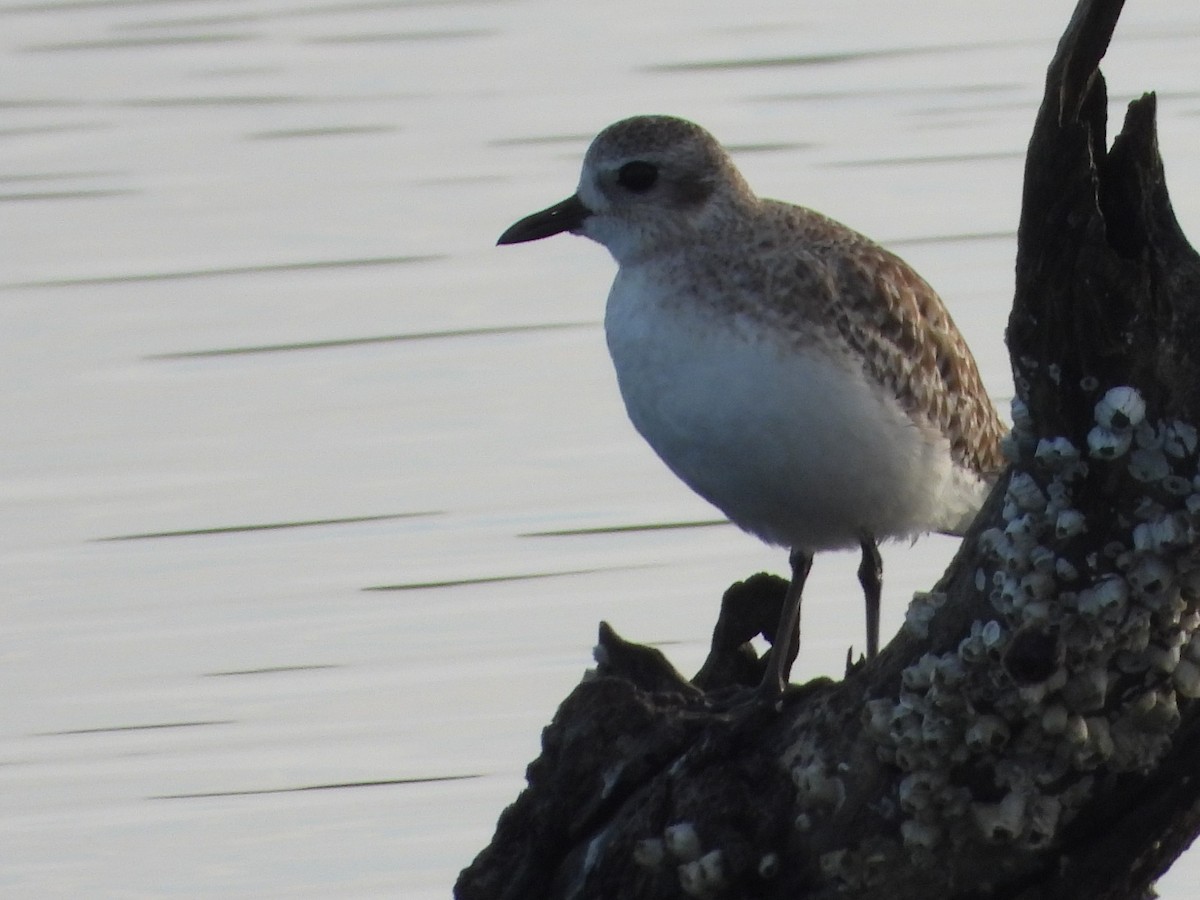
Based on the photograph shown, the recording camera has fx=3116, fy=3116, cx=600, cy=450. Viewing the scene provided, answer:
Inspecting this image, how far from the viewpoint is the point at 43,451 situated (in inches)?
504

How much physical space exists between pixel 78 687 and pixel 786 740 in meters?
4.06

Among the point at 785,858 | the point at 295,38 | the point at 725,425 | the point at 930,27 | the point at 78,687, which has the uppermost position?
the point at 295,38

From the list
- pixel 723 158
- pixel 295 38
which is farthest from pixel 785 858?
A: pixel 295 38

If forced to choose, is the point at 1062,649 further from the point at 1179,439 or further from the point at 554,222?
the point at 554,222

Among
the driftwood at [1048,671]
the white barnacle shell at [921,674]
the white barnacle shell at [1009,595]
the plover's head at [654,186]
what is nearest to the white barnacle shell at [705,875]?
the driftwood at [1048,671]

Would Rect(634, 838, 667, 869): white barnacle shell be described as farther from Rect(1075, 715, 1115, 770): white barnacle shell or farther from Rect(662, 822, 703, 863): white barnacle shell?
Rect(1075, 715, 1115, 770): white barnacle shell

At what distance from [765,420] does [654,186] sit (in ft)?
3.28

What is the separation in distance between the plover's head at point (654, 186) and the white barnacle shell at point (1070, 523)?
86.7 inches

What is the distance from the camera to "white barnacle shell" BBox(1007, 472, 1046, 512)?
6789 millimetres

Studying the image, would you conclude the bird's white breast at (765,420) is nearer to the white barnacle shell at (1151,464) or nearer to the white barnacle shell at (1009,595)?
the white barnacle shell at (1009,595)

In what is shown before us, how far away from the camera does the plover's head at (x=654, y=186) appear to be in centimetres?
873

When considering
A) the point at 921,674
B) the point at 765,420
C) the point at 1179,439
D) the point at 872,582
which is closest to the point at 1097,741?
the point at 921,674

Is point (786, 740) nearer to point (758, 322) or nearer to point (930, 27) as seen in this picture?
point (758, 322)

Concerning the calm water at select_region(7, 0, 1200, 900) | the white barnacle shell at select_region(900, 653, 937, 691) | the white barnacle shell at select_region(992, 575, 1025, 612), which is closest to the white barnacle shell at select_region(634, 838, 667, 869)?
the white barnacle shell at select_region(900, 653, 937, 691)
